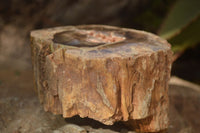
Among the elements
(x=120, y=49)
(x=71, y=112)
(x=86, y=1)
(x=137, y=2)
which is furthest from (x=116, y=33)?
(x=137, y=2)

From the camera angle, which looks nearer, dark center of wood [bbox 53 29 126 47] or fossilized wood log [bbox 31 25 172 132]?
fossilized wood log [bbox 31 25 172 132]

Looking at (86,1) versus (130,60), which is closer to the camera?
(130,60)

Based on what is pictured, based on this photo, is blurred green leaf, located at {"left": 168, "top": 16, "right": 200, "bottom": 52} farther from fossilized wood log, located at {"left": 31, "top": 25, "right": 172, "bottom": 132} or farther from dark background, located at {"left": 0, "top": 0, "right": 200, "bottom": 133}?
fossilized wood log, located at {"left": 31, "top": 25, "right": 172, "bottom": 132}

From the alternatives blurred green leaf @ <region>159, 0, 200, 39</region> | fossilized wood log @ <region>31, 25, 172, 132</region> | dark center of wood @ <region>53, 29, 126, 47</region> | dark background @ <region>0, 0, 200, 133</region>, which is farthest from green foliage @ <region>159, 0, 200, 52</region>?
fossilized wood log @ <region>31, 25, 172, 132</region>

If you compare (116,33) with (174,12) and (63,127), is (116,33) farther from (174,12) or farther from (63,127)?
(174,12)

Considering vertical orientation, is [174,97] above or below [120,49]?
below

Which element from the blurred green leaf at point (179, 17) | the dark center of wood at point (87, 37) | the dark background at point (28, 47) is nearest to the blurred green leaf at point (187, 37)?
the blurred green leaf at point (179, 17)

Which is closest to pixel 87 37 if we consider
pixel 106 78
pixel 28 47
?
pixel 106 78

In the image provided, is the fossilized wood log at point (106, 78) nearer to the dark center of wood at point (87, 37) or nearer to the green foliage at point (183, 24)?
the dark center of wood at point (87, 37)
